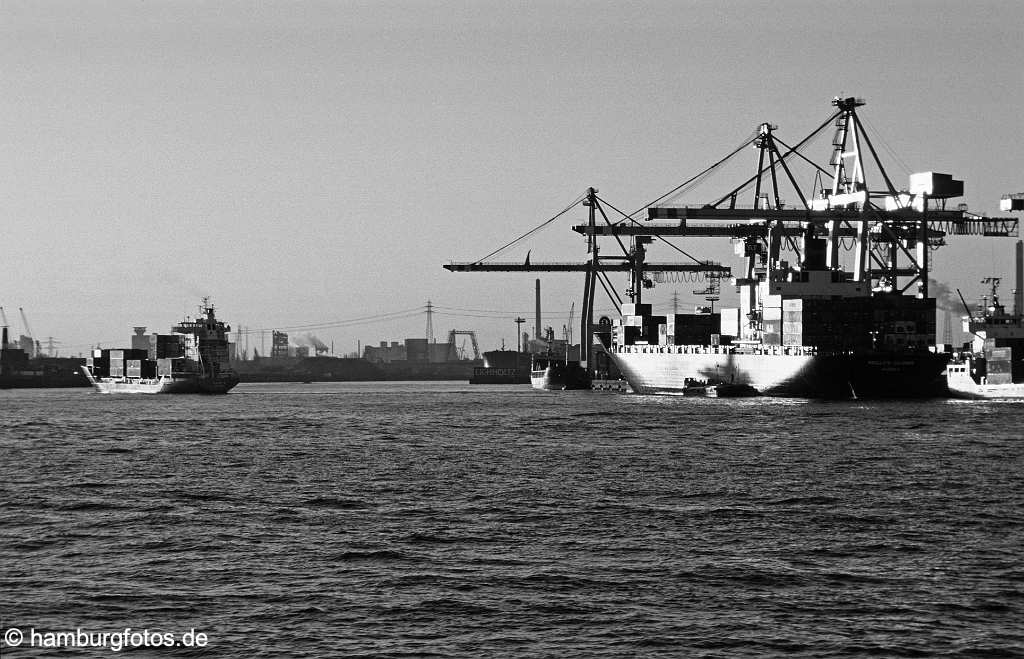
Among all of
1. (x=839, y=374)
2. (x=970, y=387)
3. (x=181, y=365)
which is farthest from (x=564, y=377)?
(x=970, y=387)

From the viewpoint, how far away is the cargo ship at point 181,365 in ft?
501

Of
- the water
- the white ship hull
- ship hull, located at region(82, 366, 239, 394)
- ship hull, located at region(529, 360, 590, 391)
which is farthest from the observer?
ship hull, located at region(529, 360, 590, 391)

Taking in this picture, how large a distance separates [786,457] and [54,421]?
167 feet

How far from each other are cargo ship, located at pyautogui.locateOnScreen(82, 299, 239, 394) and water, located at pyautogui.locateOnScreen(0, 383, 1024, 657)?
3734 inches

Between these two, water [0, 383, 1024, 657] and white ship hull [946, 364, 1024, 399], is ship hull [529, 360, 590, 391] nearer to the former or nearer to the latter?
white ship hull [946, 364, 1024, 399]

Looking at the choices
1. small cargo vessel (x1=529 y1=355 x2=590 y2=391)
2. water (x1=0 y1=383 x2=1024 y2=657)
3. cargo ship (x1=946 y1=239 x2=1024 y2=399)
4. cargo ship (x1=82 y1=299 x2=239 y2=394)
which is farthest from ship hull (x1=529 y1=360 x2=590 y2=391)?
water (x1=0 y1=383 x2=1024 y2=657)

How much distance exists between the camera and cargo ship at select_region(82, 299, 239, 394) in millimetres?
152750

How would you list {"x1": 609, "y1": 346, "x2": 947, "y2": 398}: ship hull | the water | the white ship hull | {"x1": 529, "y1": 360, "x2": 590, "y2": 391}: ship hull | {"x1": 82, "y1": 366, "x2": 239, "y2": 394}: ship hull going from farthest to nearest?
{"x1": 529, "y1": 360, "x2": 590, "y2": 391}: ship hull, {"x1": 82, "y1": 366, "x2": 239, "y2": 394}: ship hull, {"x1": 609, "y1": 346, "x2": 947, "y2": 398}: ship hull, the white ship hull, the water

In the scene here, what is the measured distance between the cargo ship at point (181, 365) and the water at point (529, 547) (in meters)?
94.8

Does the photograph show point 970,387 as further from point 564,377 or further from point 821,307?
point 564,377

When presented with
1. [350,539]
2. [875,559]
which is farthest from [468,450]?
[875,559]

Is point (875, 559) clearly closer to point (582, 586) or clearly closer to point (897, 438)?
point (582, 586)

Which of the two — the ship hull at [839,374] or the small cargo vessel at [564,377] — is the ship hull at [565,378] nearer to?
the small cargo vessel at [564,377]

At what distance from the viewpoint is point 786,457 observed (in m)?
51.5
